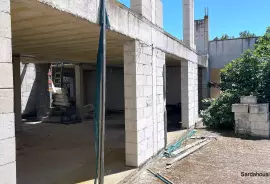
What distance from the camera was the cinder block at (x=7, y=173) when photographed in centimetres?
209

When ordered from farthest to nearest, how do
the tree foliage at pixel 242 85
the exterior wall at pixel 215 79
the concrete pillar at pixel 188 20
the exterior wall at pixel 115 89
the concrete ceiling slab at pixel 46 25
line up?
the exterior wall at pixel 115 89
the exterior wall at pixel 215 79
the tree foliage at pixel 242 85
the concrete pillar at pixel 188 20
the concrete ceiling slab at pixel 46 25

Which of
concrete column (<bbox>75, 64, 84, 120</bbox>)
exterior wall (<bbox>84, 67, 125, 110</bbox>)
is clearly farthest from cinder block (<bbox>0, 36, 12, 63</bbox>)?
exterior wall (<bbox>84, 67, 125, 110</bbox>)

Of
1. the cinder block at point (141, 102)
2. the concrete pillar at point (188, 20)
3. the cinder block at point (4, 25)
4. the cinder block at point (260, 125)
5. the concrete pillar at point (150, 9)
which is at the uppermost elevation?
the concrete pillar at point (188, 20)

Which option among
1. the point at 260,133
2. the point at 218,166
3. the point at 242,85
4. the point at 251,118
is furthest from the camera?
the point at 242,85

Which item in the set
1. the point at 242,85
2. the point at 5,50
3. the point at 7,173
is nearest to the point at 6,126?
the point at 7,173

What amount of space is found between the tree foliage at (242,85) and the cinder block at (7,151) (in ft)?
27.3

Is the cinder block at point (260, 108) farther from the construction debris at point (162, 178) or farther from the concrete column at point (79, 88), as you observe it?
the concrete column at point (79, 88)

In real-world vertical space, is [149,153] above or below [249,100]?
below

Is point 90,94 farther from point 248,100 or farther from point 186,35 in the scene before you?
point 248,100

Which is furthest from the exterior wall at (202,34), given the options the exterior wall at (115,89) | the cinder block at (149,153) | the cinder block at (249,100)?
the cinder block at (149,153)

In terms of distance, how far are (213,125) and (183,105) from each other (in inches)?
66.0

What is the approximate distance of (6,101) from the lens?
215 centimetres

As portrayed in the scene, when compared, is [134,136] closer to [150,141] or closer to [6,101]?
[150,141]

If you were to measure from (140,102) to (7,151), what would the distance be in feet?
10.2
